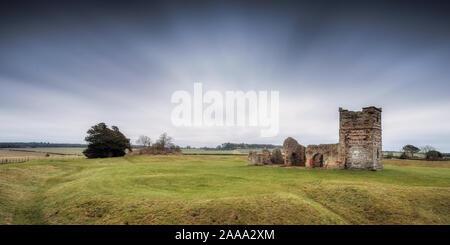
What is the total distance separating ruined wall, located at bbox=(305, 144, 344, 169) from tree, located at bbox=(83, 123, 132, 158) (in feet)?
160

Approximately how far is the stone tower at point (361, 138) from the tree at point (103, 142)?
53.4 meters

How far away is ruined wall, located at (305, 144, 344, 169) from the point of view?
2945cm

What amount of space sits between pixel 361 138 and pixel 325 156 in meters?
5.04

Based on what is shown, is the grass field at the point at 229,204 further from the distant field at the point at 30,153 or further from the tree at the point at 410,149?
the tree at the point at 410,149

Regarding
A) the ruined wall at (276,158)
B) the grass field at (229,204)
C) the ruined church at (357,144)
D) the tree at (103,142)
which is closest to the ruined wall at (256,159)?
the ruined wall at (276,158)

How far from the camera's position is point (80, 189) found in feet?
58.3

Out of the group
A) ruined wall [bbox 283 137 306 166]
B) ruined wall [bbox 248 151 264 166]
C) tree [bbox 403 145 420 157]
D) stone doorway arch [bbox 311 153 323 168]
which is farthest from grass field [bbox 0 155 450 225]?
tree [bbox 403 145 420 157]

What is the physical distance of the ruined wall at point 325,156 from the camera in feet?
96.6

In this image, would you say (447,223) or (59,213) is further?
(59,213)
